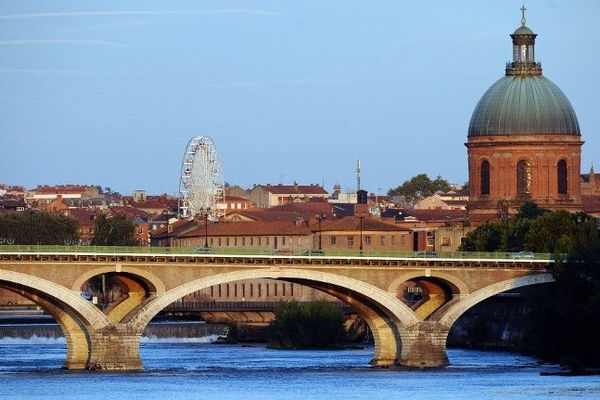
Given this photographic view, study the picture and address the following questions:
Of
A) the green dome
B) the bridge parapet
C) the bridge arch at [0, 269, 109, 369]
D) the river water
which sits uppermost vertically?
the green dome

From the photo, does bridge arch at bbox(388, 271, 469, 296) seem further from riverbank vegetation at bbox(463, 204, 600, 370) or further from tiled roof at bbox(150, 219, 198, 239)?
tiled roof at bbox(150, 219, 198, 239)

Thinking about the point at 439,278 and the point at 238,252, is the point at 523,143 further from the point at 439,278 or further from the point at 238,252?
the point at 238,252

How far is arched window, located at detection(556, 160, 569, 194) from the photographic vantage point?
154 m

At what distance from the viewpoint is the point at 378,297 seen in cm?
11200

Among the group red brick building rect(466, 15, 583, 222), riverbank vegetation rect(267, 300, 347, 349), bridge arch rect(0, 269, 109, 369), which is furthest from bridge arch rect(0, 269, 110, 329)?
red brick building rect(466, 15, 583, 222)

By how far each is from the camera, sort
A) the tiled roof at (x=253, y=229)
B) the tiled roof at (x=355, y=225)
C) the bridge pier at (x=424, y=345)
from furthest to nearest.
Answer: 1. the tiled roof at (x=253, y=229)
2. the tiled roof at (x=355, y=225)
3. the bridge pier at (x=424, y=345)

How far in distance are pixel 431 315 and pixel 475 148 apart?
40.5 meters

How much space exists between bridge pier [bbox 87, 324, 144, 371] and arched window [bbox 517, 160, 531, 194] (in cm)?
4958

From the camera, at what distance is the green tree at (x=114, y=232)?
183750 millimetres

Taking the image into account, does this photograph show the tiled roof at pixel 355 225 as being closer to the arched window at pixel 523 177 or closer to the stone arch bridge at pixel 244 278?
the arched window at pixel 523 177

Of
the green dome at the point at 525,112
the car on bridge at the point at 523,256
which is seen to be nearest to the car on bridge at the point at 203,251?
the car on bridge at the point at 523,256

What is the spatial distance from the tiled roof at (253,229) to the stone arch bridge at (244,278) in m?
50.8

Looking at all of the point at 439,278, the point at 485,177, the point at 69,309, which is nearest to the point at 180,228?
the point at 485,177

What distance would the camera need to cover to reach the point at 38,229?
18875cm
